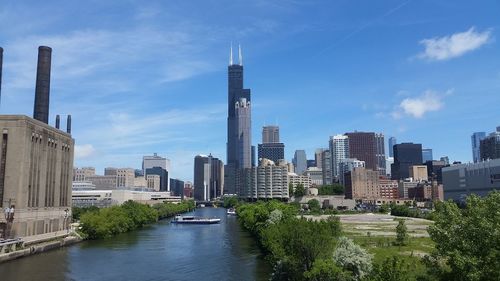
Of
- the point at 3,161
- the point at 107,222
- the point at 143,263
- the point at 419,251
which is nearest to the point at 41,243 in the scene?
the point at 3,161

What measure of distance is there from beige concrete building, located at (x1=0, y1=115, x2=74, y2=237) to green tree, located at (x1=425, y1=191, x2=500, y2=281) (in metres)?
83.8

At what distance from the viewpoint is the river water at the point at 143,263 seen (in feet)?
214

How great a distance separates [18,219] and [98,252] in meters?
16.3

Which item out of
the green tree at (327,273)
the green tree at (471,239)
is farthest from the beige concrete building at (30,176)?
the green tree at (471,239)

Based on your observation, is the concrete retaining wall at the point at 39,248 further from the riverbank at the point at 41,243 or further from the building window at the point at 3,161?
the building window at the point at 3,161

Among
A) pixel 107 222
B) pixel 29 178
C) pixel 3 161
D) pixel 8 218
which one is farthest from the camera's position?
pixel 107 222

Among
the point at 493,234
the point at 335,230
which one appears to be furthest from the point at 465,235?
the point at 335,230

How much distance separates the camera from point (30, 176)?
97.7 m

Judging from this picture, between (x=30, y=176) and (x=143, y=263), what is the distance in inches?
1419

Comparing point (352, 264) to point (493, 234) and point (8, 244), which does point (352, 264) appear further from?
point (8, 244)

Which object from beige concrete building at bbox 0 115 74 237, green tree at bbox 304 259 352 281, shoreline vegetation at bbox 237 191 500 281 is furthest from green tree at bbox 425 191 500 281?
beige concrete building at bbox 0 115 74 237

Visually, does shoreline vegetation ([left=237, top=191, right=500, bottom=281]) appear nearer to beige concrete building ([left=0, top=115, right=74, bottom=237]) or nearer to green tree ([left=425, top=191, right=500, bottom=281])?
green tree ([left=425, top=191, right=500, bottom=281])

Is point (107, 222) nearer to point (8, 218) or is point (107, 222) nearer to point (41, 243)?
point (41, 243)

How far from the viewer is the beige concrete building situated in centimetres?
9231
